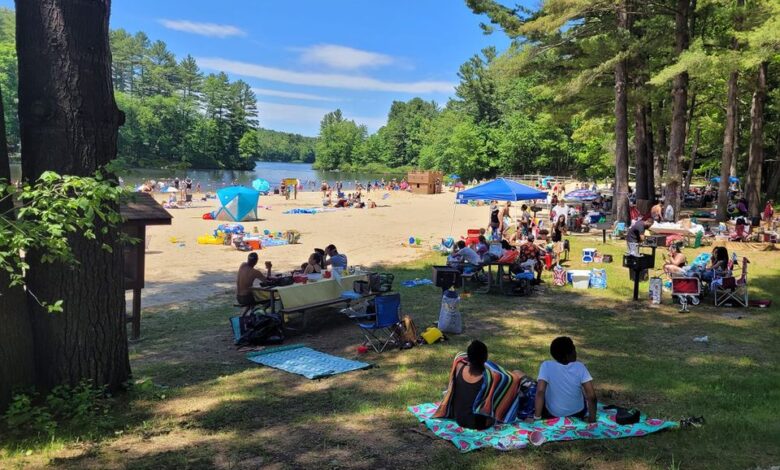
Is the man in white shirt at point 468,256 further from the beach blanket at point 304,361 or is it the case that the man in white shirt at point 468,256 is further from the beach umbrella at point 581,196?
the beach umbrella at point 581,196

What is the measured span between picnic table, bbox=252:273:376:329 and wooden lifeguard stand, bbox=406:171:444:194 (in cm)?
4372

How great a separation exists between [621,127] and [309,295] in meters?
15.1

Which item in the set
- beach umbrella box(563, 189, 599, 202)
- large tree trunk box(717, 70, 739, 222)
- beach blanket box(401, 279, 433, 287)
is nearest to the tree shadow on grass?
beach blanket box(401, 279, 433, 287)

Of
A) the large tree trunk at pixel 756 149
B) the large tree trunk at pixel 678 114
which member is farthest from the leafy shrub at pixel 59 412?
the large tree trunk at pixel 756 149

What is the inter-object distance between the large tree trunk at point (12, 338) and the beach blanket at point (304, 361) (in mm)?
2852

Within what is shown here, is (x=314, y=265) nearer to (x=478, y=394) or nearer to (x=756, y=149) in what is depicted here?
(x=478, y=394)

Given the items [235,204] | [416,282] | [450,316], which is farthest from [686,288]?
[235,204]

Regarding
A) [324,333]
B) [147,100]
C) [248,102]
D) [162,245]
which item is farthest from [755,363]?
[248,102]

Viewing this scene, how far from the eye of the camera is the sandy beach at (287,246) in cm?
1431

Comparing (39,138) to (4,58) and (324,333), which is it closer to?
(324,333)

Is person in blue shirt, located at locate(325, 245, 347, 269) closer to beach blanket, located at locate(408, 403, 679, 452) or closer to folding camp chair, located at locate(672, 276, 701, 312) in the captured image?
folding camp chair, located at locate(672, 276, 701, 312)

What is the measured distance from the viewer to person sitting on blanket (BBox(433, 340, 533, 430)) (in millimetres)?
4922

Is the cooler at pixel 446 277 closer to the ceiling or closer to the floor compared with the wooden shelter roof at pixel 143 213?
closer to the floor

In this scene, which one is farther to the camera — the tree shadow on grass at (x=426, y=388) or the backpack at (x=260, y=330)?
the backpack at (x=260, y=330)
